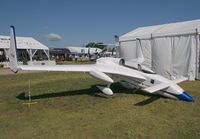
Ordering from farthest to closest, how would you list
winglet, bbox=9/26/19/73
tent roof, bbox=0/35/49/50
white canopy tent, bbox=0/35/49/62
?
1. tent roof, bbox=0/35/49/50
2. white canopy tent, bbox=0/35/49/62
3. winglet, bbox=9/26/19/73

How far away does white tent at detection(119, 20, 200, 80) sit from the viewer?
1730cm

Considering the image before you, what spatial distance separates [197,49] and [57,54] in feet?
200

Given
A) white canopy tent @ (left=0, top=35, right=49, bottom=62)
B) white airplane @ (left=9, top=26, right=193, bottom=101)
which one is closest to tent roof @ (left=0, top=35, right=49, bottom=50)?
white canopy tent @ (left=0, top=35, right=49, bottom=62)

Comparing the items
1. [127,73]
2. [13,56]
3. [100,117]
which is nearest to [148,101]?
[127,73]

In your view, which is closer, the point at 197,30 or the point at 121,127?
the point at 121,127

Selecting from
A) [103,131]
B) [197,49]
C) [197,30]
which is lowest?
[103,131]

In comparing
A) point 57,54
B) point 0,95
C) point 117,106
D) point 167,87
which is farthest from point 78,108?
point 57,54

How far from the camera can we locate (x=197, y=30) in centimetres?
1683

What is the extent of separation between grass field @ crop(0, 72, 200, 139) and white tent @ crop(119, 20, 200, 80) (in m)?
6.46

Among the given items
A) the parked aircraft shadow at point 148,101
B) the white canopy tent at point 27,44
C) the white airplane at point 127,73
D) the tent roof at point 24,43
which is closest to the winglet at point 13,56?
the white airplane at point 127,73

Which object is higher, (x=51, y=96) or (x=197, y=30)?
(x=197, y=30)

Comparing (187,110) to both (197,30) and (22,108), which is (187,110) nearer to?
(22,108)

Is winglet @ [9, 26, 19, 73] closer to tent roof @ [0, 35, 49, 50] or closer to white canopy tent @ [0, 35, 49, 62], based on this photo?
white canopy tent @ [0, 35, 49, 62]

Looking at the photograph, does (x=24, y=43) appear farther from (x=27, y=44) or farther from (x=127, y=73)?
(x=127, y=73)
